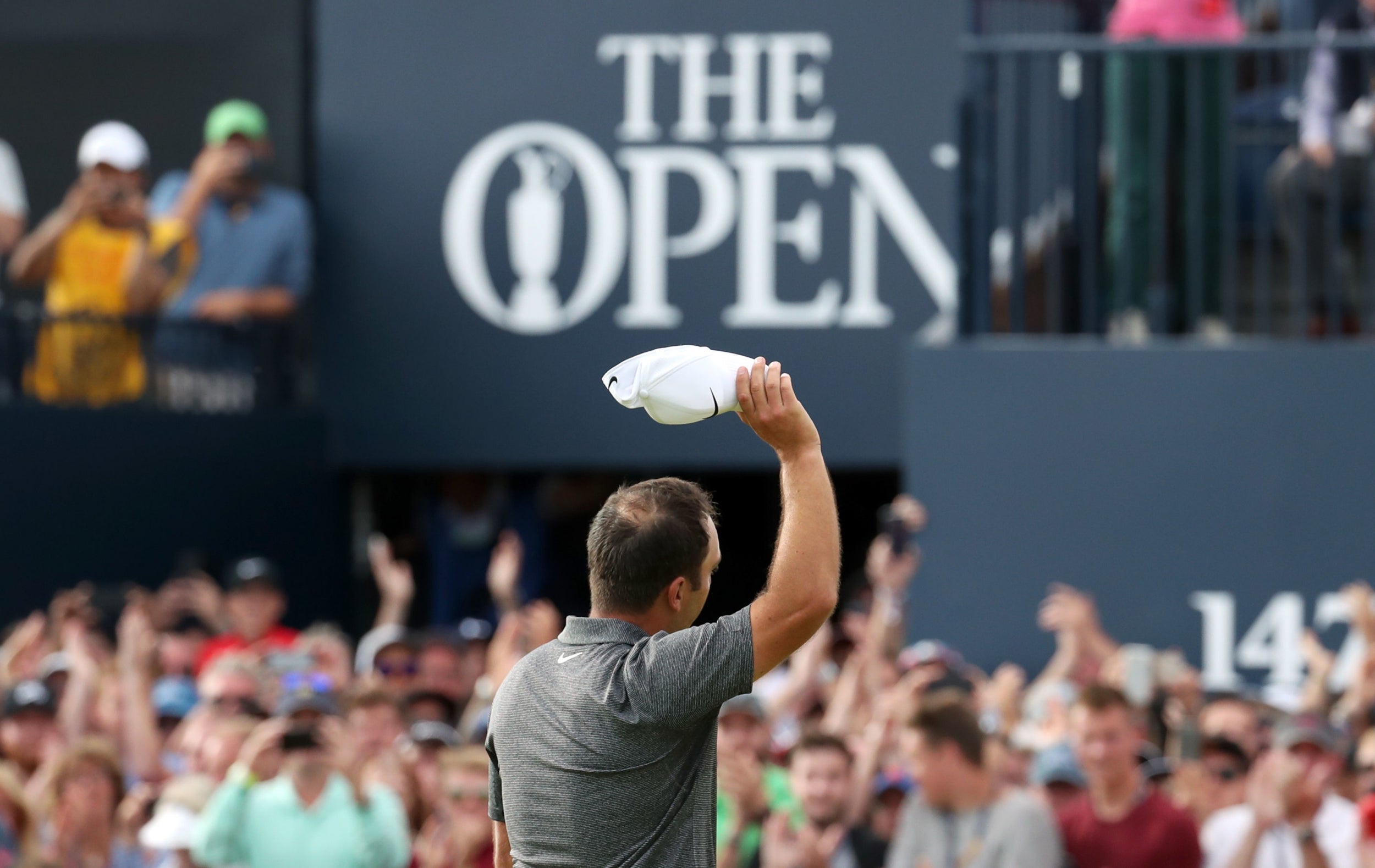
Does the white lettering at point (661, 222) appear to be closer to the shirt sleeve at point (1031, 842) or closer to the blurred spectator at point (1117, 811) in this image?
the blurred spectator at point (1117, 811)

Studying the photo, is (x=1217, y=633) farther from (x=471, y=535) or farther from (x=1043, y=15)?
(x=471, y=535)

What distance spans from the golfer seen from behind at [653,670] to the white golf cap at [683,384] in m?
0.03

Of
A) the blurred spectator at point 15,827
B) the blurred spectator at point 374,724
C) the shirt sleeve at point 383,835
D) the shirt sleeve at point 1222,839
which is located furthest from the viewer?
the blurred spectator at point 374,724

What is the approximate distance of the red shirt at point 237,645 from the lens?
9359mm

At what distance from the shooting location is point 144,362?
423 inches

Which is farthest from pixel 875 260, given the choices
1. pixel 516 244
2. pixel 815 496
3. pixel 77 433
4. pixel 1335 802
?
pixel 815 496

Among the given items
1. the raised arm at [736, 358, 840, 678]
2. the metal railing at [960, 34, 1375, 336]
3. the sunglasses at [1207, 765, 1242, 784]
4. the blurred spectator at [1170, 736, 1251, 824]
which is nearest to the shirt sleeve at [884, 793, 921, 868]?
the blurred spectator at [1170, 736, 1251, 824]

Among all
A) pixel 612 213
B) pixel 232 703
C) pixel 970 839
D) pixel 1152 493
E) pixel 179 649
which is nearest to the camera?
pixel 970 839

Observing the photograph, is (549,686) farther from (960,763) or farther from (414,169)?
(414,169)

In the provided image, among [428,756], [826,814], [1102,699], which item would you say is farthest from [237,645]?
[1102,699]

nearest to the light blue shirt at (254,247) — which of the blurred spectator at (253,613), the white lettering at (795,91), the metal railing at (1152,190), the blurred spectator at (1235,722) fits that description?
the blurred spectator at (253,613)

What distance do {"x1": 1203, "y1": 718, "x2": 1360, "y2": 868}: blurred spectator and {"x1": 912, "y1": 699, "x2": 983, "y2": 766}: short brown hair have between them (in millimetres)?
837

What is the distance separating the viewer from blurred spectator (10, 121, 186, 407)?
34.4 ft

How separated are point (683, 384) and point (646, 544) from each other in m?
0.26
